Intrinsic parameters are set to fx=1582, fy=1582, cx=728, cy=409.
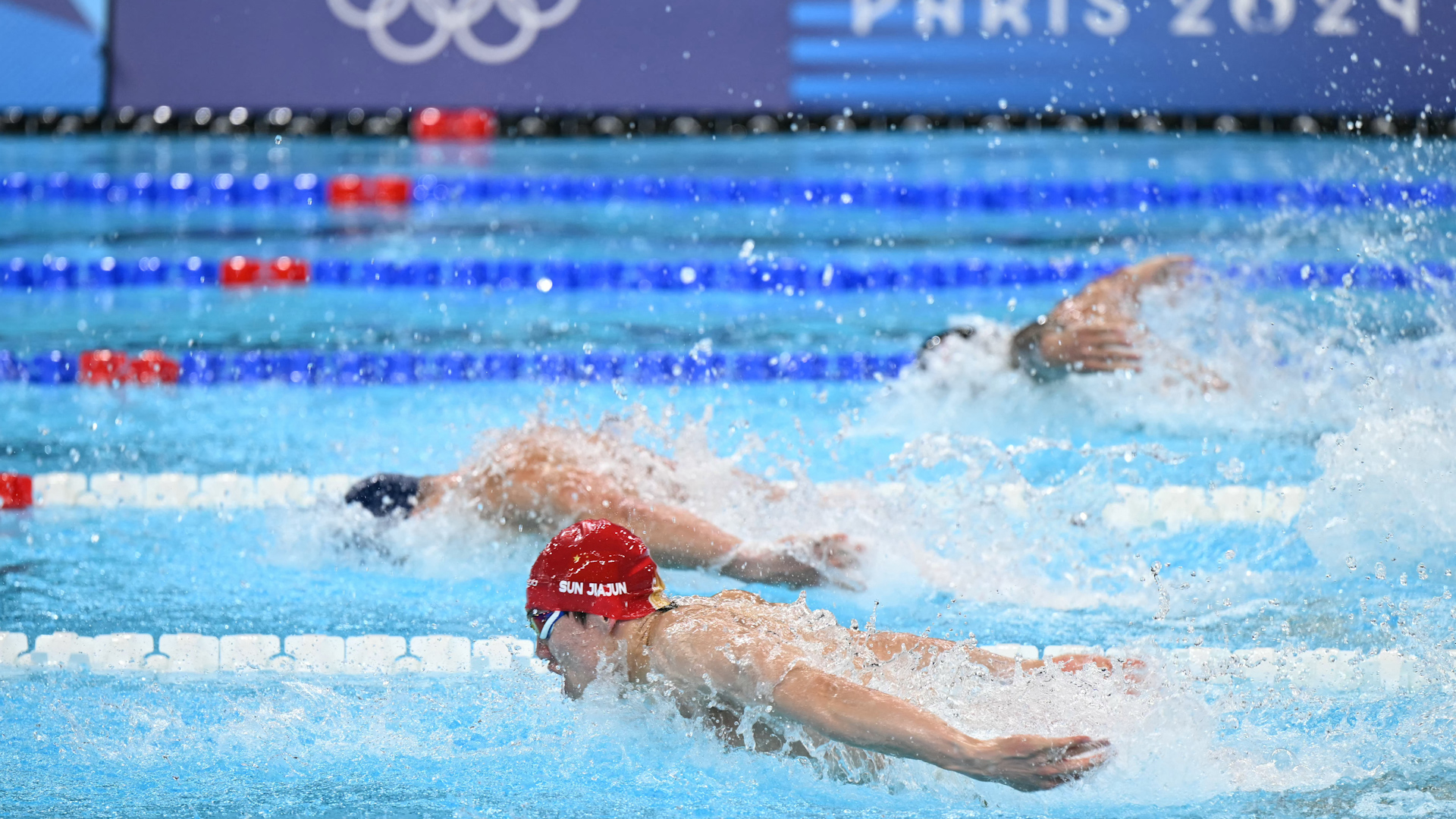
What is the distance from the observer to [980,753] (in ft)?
6.39

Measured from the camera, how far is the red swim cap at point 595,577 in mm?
2371

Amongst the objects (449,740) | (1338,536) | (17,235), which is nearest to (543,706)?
(449,740)

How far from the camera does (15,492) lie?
398cm

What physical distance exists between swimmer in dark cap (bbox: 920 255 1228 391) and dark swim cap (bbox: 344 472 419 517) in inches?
65.9

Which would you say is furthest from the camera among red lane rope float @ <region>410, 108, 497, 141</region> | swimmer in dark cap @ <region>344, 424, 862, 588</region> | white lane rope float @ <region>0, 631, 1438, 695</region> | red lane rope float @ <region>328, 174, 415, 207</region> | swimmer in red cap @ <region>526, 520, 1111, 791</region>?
red lane rope float @ <region>410, 108, 497, 141</region>

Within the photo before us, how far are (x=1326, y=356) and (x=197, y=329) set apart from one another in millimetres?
3789

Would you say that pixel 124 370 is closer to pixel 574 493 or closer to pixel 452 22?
pixel 574 493

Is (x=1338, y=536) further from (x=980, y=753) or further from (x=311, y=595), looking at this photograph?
(x=311, y=595)

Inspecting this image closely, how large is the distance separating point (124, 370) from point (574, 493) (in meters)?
2.42

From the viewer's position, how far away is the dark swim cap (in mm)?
3455

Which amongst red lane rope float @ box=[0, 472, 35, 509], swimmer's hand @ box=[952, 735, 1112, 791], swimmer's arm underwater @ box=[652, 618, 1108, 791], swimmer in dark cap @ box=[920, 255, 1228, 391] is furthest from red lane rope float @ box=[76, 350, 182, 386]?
swimmer's hand @ box=[952, 735, 1112, 791]

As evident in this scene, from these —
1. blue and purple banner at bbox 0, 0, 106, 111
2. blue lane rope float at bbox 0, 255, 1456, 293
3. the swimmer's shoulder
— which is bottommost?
the swimmer's shoulder

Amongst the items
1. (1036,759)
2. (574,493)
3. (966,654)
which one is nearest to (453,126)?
(574,493)

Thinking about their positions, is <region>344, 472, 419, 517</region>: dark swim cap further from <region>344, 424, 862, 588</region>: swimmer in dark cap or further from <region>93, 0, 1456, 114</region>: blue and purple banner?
<region>93, 0, 1456, 114</region>: blue and purple banner
